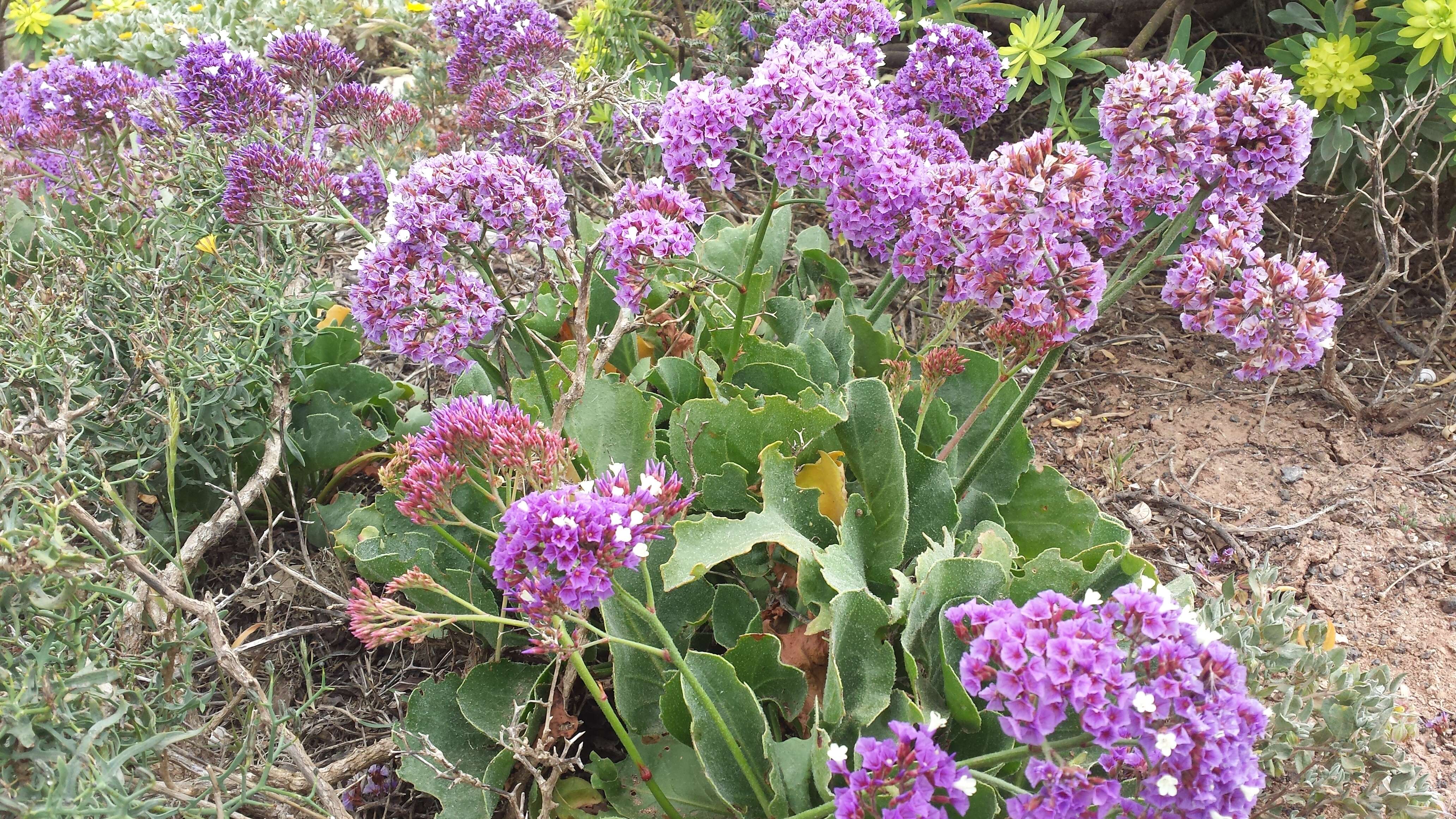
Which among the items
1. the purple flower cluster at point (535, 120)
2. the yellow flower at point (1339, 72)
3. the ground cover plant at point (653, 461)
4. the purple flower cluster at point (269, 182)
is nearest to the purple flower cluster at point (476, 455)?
the ground cover plant at point (653, 461)

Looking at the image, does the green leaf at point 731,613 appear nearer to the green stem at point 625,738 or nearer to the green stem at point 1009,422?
the green stem at point 625,738

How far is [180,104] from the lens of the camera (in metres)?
2.59

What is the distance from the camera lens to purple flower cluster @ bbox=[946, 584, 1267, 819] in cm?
124

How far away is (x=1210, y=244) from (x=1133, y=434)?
149 cm

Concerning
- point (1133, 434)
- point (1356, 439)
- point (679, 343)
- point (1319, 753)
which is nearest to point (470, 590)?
point (679, 343)

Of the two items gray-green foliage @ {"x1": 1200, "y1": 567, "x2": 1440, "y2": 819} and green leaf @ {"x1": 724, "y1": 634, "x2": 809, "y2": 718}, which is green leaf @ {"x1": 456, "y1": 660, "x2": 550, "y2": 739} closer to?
green leaf @ {"x1": 724, "y1": 634, "x2": 809, "y2": 718}

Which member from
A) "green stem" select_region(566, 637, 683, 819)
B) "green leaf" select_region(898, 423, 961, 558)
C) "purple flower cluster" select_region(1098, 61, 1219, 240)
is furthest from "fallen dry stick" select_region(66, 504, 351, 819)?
"purple flower cluster" select_region(1098, 61, 1219, 240)

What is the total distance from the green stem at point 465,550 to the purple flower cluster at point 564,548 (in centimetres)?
28

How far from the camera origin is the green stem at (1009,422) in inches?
74.2

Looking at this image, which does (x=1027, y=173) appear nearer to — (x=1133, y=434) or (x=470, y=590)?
(x=470, y=590)

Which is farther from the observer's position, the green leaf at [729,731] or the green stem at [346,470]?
the green stem at [346,470]

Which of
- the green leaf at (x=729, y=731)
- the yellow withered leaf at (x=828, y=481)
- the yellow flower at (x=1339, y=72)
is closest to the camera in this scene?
the green leaf at (x=729, y=731)

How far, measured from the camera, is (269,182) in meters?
2.41

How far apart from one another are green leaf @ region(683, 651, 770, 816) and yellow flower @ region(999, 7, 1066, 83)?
7.54ft
